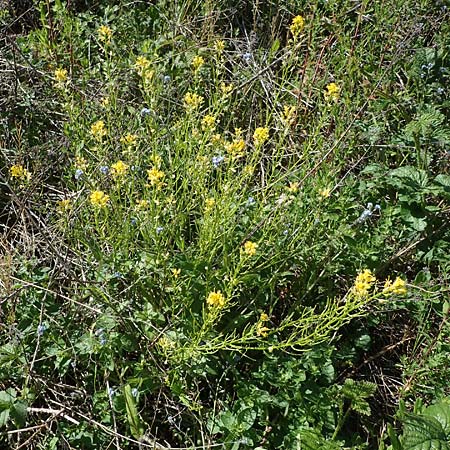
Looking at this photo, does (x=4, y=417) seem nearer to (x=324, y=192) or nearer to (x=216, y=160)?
(x=216, y=160)

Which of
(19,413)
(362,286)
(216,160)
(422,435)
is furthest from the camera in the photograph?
(216,160)

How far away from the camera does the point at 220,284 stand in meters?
2.25

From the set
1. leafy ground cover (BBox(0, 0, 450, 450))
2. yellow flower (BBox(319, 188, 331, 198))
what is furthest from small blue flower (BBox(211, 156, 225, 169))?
yellow flower (BBox(319, 188, 331, 198))

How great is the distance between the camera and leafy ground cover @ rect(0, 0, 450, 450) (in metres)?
2.14

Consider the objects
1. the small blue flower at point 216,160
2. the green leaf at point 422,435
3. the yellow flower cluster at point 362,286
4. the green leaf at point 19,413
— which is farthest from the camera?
the small blue flower at point 216,160

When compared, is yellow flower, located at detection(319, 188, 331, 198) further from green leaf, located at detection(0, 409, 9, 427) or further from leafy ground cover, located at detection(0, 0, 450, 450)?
green leaf, located at detection(0, 409, 9, 427)

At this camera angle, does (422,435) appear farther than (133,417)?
No

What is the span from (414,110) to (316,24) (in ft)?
2.09

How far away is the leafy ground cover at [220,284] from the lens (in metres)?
2.14

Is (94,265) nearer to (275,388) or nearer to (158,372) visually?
(158,372)

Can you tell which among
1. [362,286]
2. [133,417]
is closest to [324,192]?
[362,286]

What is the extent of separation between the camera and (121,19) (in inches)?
135

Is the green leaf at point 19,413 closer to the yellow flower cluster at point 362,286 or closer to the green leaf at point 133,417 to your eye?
the green leaf at point 133,417

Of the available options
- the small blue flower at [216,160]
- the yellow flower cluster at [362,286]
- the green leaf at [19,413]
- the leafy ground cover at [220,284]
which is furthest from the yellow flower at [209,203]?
the green leaf at [19,413]
